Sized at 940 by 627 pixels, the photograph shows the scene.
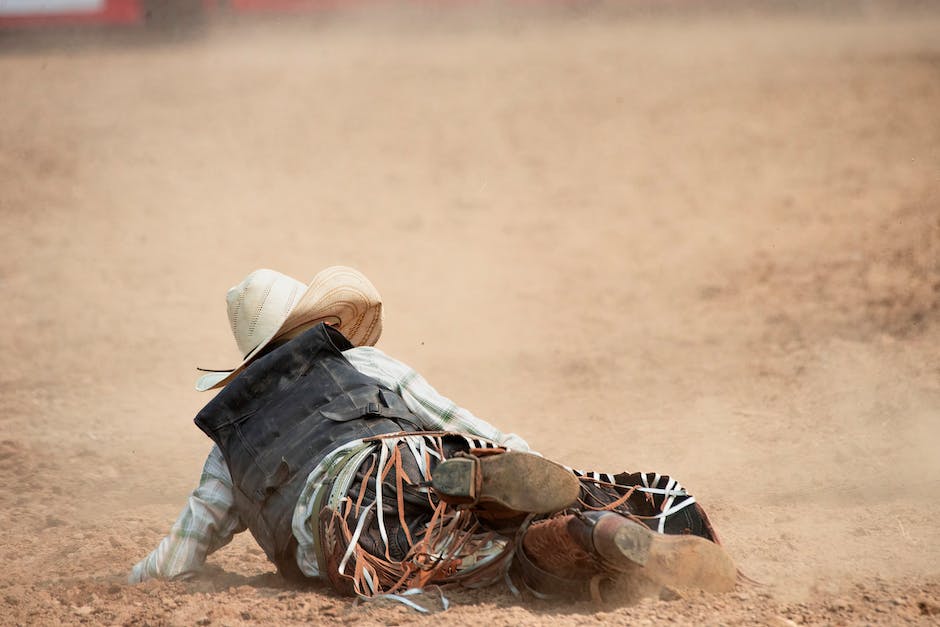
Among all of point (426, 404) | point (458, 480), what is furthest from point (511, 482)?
point (426, 404)

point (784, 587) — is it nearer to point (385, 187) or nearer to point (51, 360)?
point (51, 360)

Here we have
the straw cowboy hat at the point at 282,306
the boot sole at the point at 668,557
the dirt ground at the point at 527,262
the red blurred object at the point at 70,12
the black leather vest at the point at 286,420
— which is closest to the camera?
the boot sole at the point at 668,557

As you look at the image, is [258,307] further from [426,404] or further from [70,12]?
[70,12]

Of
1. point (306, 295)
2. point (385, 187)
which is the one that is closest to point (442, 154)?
point (385, 187)

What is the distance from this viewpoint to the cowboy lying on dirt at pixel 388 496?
2.54 metres

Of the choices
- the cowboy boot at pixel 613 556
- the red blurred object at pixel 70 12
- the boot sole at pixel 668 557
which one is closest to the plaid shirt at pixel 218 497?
the cowboy boot at pixel 613 556

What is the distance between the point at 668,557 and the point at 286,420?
1080 millimetres

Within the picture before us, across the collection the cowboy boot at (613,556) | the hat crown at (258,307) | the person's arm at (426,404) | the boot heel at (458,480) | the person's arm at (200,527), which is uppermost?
the hat crown at (258,307)

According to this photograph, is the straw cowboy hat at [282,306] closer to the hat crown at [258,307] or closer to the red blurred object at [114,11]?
the hat crown at [258,307]

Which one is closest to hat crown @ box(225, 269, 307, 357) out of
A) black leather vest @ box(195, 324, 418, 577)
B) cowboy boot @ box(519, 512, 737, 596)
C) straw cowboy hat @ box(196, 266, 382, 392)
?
straw cowboy hat @ box(196, 266, 382, 392)

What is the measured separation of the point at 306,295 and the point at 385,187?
5.95 metres

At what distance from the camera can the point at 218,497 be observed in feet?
9.99

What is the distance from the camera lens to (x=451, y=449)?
9.68ft

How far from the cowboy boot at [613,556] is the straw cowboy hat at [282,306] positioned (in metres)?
1.03
